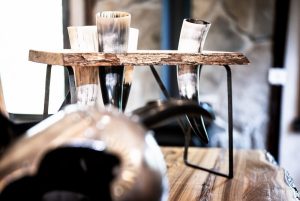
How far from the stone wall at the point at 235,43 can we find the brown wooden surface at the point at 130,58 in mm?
1268

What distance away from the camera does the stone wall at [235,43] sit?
2135mm

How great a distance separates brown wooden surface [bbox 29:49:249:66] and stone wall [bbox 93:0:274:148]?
1268 millimetres

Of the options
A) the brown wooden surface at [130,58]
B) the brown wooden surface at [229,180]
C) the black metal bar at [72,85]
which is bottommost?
the brown wooden surface at [229,180]

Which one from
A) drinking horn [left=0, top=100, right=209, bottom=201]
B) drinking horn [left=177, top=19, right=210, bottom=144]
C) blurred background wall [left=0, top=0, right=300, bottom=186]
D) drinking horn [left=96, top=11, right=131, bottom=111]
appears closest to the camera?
drinking horn [left=0, top=100, right=209, bottom=201]

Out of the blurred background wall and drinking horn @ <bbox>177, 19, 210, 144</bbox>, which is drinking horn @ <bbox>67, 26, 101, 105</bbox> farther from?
the blurred background wall

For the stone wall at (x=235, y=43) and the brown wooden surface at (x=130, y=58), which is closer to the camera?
the brown wooden surface at (x=130, y=58)

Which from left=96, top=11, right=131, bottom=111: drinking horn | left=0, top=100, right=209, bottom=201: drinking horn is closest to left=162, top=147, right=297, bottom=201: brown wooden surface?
left=96, top=11, right=131, bottom=111: drinking horn

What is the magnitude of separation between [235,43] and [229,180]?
4.57ft

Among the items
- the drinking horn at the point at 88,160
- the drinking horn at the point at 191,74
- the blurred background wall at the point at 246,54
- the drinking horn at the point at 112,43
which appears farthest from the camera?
Result: the blurred background wall at the point at 246,54

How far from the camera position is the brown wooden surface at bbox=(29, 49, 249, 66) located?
76 centimetres

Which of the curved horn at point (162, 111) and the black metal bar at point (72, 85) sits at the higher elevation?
the curved horn at point (162, 111)

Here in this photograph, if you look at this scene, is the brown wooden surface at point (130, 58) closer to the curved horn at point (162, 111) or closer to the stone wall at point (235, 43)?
the curved horn at point (162, 111)

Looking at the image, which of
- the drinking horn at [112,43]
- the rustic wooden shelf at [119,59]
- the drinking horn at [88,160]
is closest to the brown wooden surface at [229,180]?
the rustic wooden shelf at [119,59]

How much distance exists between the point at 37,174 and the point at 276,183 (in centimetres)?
59
